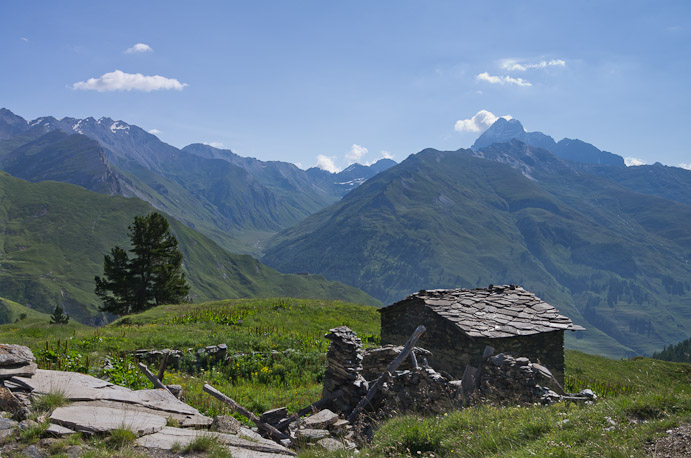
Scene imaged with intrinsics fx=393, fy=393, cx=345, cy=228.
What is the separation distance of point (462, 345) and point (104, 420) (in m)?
15.5

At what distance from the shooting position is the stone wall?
1916 centimetres

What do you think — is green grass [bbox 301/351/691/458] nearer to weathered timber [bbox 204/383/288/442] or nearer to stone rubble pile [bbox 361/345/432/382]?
weathered timber [bbox 204/383/288/442]

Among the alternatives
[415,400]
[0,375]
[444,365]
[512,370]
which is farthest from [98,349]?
[512,370]

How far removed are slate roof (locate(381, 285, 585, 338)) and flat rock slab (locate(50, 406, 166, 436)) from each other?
14.0 metres

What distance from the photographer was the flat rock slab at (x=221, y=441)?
334 inches

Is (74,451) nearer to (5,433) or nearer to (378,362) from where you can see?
(5,433)

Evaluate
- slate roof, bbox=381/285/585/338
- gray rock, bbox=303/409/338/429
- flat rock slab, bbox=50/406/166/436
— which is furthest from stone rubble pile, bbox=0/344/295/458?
slate roof, bbox=381/285/585/338

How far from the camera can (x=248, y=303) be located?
3850cm

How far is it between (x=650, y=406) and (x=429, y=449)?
450 centimetres

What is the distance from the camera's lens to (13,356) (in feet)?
34.8

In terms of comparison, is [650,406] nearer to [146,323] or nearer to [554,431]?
[554,431]

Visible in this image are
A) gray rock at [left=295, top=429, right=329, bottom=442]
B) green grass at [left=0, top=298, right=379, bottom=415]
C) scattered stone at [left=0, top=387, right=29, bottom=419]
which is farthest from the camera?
green grass at [left=0, top=298, right=379, bottom=415]

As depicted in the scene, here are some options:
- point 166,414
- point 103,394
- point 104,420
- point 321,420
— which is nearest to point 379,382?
point 321,420

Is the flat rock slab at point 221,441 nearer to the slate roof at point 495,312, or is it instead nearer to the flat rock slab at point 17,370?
the flat rock slab at point 17,370
